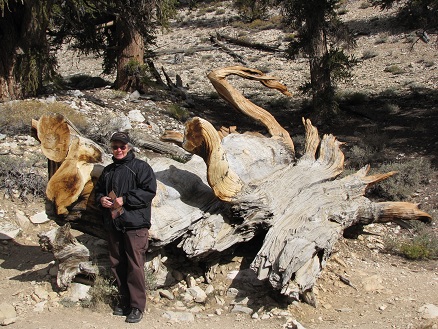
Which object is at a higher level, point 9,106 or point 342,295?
point 9,106

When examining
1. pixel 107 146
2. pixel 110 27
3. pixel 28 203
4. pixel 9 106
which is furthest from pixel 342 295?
pixel 110 27

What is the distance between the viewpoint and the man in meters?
4.98

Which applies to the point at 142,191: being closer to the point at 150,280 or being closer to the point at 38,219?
the point at 150,280

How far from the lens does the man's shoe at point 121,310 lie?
17.3ft

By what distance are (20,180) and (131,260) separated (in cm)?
376

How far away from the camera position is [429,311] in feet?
17.8

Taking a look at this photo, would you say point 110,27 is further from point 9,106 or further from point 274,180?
point 274,180

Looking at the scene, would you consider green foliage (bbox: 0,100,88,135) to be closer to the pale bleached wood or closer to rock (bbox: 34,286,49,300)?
the pale bleached wood

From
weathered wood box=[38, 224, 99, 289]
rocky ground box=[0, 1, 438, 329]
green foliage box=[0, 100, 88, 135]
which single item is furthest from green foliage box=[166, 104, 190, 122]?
weathered wood box=[38, 224, 99, 289]

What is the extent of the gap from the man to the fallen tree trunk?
1.20 feet

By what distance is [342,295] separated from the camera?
5957mm

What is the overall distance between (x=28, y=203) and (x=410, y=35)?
21.7m

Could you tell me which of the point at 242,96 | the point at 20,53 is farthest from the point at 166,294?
the point at 20,53

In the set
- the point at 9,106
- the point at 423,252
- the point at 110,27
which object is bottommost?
the point at 423,252
